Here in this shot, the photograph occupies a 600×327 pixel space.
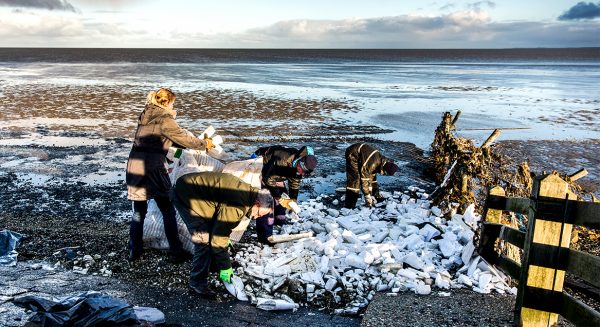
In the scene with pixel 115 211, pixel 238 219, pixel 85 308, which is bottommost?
pixel 115 211

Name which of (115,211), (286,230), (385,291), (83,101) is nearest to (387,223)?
(286,230)

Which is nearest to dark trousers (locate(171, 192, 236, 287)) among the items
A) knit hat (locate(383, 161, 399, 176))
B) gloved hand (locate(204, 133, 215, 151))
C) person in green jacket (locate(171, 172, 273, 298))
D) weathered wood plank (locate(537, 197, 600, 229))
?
person in green jacket (locate(171, 172, 273, 298))

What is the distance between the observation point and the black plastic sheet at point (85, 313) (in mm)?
3533

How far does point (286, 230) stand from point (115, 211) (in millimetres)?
2869

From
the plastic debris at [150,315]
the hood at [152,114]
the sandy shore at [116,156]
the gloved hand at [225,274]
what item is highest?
the hood at [152,114]

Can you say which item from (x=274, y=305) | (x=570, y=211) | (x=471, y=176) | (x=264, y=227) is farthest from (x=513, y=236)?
(x=471, y=176)

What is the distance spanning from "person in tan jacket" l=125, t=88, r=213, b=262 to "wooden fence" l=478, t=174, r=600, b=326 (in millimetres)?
3377

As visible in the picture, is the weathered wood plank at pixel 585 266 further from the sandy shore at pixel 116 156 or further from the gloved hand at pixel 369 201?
the gloved hand at pixel 369 201

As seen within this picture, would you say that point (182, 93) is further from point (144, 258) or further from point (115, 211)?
point (144, 258)

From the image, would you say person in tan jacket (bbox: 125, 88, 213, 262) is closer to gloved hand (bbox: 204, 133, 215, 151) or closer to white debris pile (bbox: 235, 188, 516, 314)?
gloved hand (bbox: 204, 133, 215, 151)

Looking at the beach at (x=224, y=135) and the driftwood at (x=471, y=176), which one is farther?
the driftwood at (x=471, y=176)

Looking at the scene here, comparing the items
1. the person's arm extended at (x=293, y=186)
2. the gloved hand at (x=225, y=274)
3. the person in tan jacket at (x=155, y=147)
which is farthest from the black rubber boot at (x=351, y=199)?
the gloved hand at (x=225, y=274)

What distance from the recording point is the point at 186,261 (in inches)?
217

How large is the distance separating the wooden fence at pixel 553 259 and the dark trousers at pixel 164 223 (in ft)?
11.6
